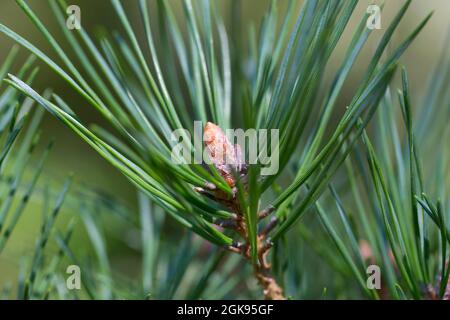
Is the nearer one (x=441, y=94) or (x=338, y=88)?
(x=338, y=88)

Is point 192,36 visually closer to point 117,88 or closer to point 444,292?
point 117,88

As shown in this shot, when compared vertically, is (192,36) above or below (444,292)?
above

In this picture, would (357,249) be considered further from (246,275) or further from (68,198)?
(68,198)

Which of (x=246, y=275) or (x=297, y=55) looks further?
(x=246, y=275)
